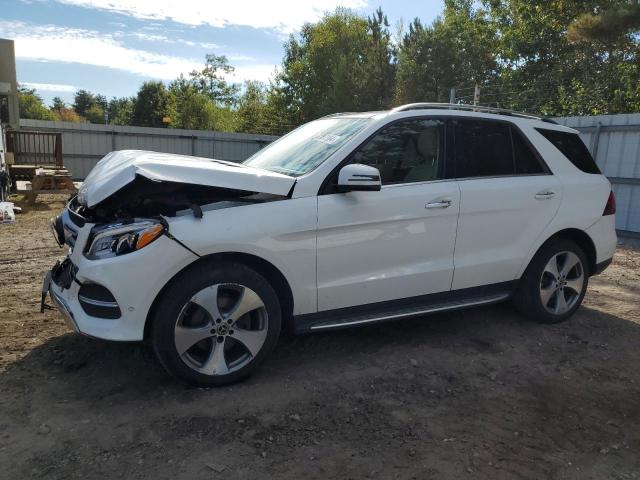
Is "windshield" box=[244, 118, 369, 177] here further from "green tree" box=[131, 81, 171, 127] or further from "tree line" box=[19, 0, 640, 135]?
"green tree" box=[131, 81, 171, 127]

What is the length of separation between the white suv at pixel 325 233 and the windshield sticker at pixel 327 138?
3 centimetres

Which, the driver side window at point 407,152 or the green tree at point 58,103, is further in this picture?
the green tree at point 58,103

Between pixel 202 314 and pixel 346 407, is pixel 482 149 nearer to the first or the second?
pixel 346 407

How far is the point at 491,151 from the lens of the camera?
4.25 meters

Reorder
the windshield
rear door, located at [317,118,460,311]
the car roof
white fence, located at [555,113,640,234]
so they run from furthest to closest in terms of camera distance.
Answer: white fence, located at [555,113,640,234]
the car roof
the windshield
rear door, located at [317,118,460,311]

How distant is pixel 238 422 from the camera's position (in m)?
2.92

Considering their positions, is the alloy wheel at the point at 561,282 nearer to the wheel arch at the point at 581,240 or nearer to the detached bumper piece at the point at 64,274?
the wheel arch at the point at 581,240

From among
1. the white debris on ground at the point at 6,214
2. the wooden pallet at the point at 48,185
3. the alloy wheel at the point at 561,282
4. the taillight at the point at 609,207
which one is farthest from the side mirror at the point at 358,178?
the wooden pallet at the point at 48,185

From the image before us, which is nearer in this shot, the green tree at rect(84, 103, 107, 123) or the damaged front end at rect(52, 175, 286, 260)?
the damaged front end at rect(52, 175, 286, 260)

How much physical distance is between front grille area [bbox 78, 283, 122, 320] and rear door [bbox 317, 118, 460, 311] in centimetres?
128

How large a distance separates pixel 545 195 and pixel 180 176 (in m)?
3.02

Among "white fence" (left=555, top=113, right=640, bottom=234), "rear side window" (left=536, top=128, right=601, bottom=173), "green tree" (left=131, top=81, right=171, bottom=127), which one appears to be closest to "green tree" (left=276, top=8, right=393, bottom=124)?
"green tree" (left=131, top=81, right=171, bottom=127)

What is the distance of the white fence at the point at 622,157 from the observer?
31.7 feet

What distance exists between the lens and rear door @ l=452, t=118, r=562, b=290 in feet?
13.2
